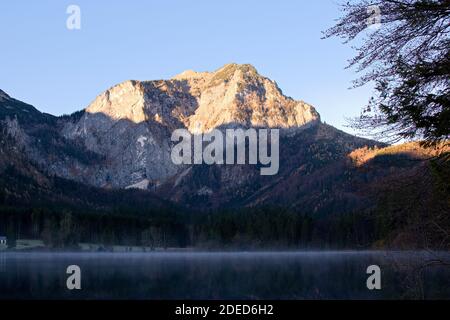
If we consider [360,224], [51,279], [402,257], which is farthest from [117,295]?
[360,224]

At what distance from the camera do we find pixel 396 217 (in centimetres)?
1531

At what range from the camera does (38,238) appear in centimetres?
18388

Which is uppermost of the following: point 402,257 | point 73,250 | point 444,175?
point 444,175

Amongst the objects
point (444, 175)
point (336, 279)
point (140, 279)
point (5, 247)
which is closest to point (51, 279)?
point (140, 279)

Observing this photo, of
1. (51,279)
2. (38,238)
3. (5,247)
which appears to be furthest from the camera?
(38,238)

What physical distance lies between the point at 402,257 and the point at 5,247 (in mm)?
162141

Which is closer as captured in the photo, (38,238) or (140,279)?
(140,279)

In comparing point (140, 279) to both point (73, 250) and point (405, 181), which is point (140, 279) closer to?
point (405, 181)

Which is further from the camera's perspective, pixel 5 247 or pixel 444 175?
pixel 5 247

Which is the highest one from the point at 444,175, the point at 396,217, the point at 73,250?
the point at 444,175
